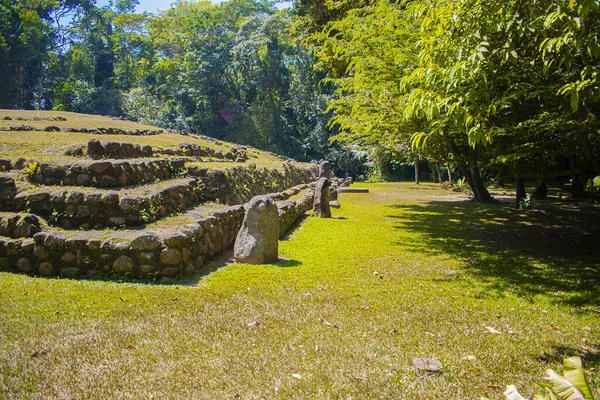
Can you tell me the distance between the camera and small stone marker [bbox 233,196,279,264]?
27.8 ft

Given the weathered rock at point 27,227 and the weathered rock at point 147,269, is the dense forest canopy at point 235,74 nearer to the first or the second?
the weathered rock at point 147,269

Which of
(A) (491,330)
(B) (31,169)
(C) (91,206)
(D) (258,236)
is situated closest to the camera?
(A) (491,330)

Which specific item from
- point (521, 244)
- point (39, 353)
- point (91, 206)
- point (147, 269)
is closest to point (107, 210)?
point (91, 206)

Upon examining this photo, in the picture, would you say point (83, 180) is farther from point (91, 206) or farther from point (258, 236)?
point (258, 236)

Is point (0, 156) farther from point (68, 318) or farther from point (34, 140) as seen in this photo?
point (68, 318)

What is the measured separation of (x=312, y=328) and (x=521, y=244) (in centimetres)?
758

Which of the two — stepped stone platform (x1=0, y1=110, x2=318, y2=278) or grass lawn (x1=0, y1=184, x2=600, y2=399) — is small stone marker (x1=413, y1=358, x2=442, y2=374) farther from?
stepped stone platform (x1=0, y1=110, x2=318, y2=278)

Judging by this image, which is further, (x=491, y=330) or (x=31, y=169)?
(x=31, y=169)

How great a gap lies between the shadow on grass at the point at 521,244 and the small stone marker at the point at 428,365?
295 cm

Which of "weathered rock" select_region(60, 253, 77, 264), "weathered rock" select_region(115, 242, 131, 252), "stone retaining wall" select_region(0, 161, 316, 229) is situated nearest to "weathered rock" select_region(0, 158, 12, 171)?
"stone retaining wall" select_region(0, 161, 316, 229)

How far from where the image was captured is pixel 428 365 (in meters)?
4.09

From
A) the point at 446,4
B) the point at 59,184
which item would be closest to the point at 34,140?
the point at 59,184

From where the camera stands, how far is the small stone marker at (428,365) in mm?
4031

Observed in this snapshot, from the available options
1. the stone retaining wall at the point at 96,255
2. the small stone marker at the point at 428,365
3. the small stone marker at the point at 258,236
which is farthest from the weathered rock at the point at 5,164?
the small stone marker at the point at 428,365
